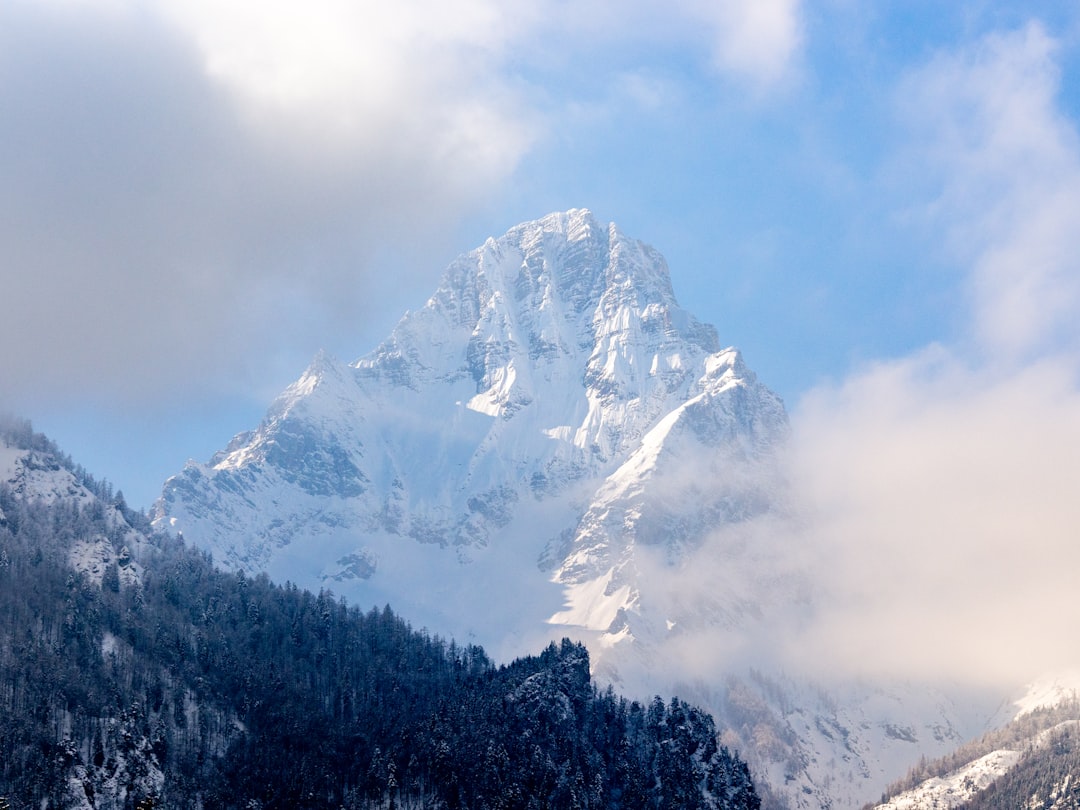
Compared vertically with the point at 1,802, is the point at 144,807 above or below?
below

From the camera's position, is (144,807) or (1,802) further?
(1,802)

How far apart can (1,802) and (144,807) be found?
4612 cm

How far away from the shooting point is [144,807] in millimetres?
157125

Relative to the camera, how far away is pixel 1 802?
19225 centimetres
